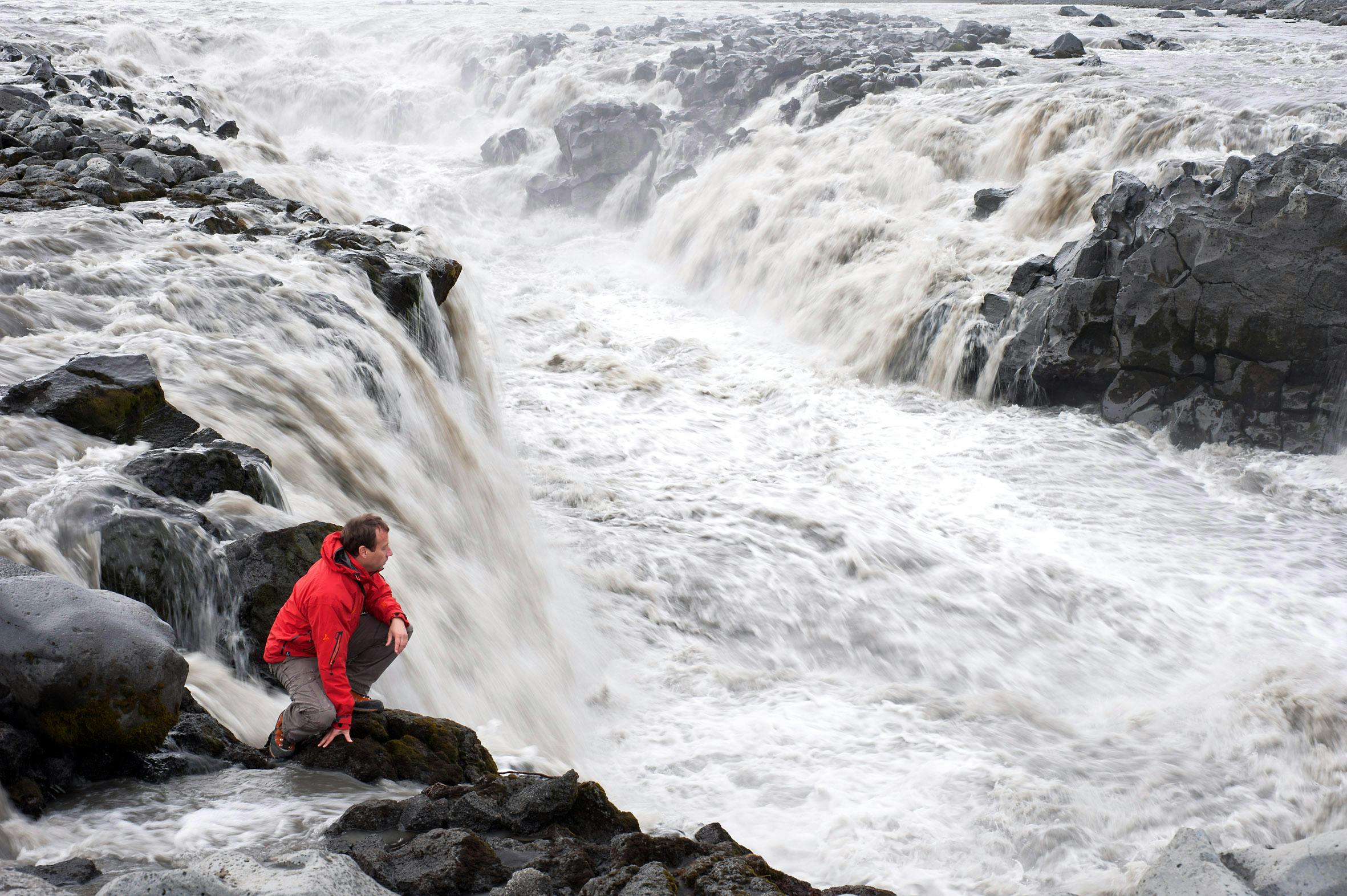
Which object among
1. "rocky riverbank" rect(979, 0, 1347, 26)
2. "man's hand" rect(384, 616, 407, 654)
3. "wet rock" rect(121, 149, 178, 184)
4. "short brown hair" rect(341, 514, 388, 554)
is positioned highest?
"rocky riverbank" rect(979, 0, 1347, 26)

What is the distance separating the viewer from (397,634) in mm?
4828

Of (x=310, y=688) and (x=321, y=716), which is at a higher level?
(x=310, y=688)

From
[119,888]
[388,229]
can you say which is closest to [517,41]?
[388,229]

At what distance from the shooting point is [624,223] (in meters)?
27.0

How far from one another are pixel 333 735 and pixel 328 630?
20.2 inches

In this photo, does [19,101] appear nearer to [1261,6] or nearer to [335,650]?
[335,650]

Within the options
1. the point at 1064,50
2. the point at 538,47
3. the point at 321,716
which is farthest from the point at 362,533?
the point at 538,47

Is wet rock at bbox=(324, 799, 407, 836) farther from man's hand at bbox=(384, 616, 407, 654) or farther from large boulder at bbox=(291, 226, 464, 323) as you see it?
large boulder at bbox=(291, 226, 464, 323)

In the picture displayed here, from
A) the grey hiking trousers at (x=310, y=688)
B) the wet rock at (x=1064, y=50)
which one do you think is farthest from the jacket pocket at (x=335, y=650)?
the wet rock at (x=1064, y=50)

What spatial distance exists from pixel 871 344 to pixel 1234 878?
1257 cm

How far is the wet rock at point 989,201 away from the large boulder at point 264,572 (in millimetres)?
14359

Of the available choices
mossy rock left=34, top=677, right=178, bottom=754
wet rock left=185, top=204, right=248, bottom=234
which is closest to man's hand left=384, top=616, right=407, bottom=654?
mossy rock left=34, top=677, right=178, bottom=754

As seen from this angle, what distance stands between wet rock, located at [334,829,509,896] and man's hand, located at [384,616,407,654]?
107cm

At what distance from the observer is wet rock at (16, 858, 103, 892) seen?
332 cm
